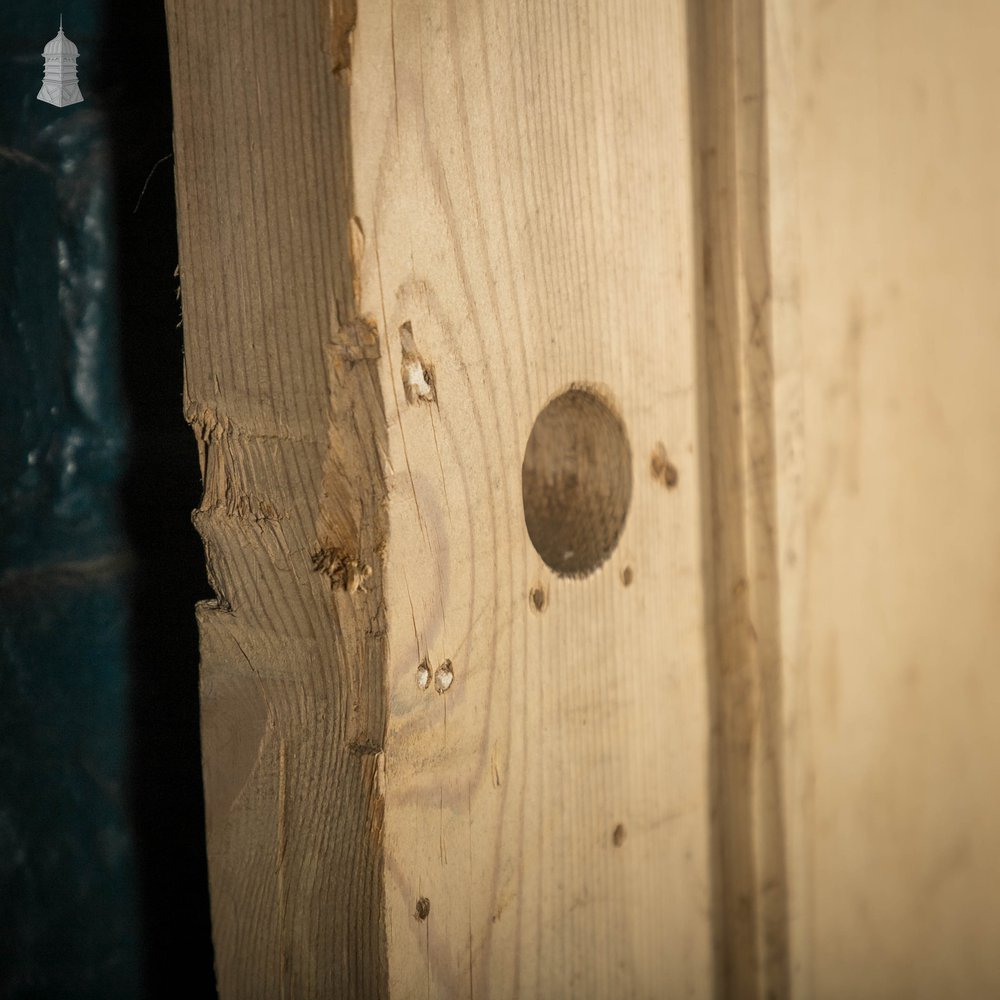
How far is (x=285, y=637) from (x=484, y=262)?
210mm

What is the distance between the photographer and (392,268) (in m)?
0.45

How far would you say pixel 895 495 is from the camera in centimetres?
78

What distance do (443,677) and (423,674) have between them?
0.6 inches

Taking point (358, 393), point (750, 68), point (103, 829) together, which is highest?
point (750, 68)

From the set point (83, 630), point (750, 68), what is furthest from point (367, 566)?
point (750, 68)

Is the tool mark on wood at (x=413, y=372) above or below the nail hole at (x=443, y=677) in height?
above

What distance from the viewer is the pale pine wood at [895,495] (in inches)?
27.5

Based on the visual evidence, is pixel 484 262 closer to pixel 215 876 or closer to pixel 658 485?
pixel 658 485

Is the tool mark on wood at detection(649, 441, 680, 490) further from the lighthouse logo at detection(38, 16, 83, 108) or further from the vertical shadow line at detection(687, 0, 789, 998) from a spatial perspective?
the lighthouse logo at detection(38, 16, 83, 108)

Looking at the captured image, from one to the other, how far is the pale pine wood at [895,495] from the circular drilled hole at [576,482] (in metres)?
0.15

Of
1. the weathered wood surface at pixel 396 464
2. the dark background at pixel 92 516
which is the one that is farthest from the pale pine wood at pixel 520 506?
the dark background at pixel 92 516

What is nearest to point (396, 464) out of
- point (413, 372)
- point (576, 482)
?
point (413, 372)

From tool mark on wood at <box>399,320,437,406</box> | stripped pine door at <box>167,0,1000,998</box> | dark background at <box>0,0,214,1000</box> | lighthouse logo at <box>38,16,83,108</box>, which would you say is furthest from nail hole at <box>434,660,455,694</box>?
lighthouse logo at <box>38,16,83,108</box>

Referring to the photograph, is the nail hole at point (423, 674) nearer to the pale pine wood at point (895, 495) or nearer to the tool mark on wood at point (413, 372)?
the tool mark on wood at point (413, 372)
